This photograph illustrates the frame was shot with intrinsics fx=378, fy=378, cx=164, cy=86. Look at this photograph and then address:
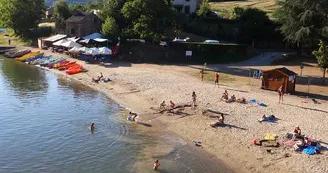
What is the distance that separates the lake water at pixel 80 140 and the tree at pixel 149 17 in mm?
18042

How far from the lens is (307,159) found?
2250 cm

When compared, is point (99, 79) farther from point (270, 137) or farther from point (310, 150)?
point (310, 150)

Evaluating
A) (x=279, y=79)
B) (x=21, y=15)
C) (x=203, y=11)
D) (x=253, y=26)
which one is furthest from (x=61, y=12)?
(x=279, y=79)

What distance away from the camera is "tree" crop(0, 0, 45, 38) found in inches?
2950

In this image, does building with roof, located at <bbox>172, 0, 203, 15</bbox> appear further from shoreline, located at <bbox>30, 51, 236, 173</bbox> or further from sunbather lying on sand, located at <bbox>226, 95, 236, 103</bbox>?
sunbather lying on sand, located at <bbox>226, 95, 236, 103</bbox>

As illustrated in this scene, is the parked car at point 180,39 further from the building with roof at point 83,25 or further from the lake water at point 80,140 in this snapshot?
the lake water at point 80,140

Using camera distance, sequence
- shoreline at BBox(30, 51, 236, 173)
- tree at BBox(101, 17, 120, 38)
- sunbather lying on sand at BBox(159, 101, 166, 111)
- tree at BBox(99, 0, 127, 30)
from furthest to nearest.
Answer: tree at BBox(99, 0, 127, 30) < tree at BBox(101, 17, 120, 38) < sunbather lying on sand at BBox(159, 101, 166, 111) < shoreline at BBox(30, 51, 236, 173)

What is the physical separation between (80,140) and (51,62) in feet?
106

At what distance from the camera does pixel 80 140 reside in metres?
26.9

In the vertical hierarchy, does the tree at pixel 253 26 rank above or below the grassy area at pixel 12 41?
above

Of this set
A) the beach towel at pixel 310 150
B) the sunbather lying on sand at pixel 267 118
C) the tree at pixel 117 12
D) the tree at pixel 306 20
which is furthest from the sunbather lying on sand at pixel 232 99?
the tree at pixel 117 12

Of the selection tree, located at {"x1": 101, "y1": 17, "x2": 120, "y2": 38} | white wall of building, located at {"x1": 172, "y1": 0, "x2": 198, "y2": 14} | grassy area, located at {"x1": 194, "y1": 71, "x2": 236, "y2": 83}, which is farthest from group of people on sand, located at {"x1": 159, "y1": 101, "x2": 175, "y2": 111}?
white wall of building, located at {"x1": 172, "y1": 0, "x2": 198, "y2": 14}

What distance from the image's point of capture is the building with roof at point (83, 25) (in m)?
67.4

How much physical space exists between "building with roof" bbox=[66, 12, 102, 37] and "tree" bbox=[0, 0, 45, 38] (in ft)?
38.9
